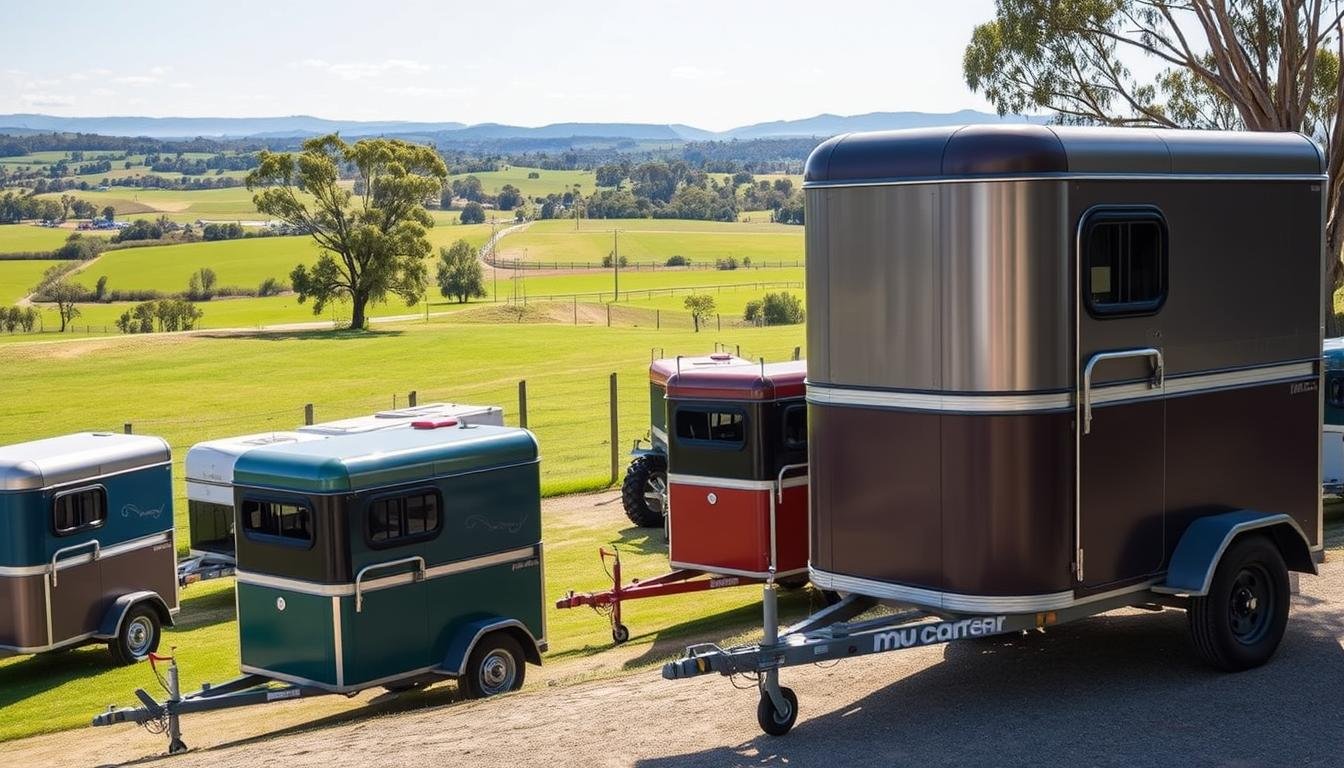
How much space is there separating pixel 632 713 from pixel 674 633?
4083 mm

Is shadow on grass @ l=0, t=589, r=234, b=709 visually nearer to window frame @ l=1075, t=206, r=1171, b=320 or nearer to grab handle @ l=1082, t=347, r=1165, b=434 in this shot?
grab handle @ l=1082, t=347, r=1165, b=434

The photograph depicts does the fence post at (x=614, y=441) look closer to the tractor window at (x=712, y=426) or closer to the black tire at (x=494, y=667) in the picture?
the tractor window at (x=712, y=426)

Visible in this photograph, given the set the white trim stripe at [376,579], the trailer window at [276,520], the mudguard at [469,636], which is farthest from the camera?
the mudguard at [469,636]

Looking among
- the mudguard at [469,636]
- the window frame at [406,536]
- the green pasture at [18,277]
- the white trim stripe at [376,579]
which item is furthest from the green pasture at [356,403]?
the green pasture at [18,277]

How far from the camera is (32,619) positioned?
1316 centimetres

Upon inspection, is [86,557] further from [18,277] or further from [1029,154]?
[18,277]

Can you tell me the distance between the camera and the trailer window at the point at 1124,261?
862cm

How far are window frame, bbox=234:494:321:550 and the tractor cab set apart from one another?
4.15 meters

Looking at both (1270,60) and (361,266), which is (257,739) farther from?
(361,266)

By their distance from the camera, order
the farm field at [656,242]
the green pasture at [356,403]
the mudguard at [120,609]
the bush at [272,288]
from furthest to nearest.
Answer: the farm field at [656,242] < the bush at [272,288] < the mudguard at [120,609] < the green pasture at [356,403]

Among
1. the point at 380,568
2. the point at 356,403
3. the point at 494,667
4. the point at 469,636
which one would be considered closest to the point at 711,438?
the point at 494,667

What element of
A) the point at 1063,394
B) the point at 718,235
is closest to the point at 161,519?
the point at 1063,394

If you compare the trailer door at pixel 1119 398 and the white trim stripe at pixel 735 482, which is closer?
the trailer door at pixel 1119 398

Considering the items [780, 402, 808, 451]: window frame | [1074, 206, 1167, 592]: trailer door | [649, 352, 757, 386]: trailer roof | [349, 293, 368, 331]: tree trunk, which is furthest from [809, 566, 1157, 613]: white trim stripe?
[349, 293, 368, 331]: tree trunk
